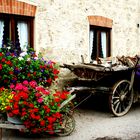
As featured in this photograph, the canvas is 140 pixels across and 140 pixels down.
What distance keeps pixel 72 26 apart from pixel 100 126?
9.52 feet

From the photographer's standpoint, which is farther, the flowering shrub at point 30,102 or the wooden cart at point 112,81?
the wooden cart at point 112,81

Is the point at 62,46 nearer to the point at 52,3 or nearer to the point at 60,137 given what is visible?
the point at 52,3

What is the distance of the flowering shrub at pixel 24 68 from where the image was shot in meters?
6.43

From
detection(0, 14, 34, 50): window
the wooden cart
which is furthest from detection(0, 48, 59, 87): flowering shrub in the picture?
the wooden cart

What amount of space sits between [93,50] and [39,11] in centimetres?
241

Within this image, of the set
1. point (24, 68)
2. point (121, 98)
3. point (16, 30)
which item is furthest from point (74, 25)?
point (24, 68)

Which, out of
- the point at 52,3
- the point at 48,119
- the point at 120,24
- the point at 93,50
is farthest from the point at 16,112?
the point at 120,24

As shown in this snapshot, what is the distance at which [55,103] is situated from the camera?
220 inches

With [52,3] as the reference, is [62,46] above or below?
below

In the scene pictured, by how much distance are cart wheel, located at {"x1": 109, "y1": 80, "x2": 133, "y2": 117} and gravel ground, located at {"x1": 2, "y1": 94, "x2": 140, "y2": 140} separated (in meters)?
0.16

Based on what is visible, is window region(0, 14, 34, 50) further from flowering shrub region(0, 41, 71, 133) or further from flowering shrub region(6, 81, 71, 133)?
flowering shrub region(6, 81, 71, 133)

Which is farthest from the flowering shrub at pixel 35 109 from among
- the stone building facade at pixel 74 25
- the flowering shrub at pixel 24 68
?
the stone building facade at pixel 74 25

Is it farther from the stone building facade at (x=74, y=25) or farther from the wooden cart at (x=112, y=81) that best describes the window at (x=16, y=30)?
the wooden cart at (x=112, y=81)

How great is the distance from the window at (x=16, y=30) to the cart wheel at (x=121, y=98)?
2.15 meters
